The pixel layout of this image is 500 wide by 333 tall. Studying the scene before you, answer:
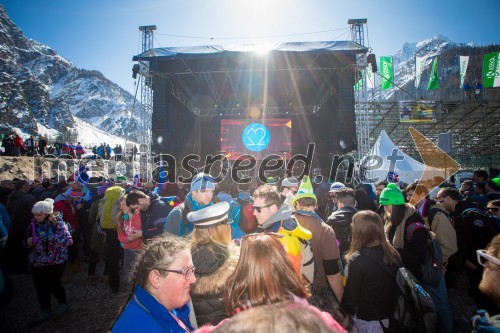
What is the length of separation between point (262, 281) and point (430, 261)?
2005mm

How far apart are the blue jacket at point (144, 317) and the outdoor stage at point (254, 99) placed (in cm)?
935

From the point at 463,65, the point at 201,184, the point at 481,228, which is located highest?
the point at 463,65

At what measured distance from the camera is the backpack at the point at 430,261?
7.82 ft

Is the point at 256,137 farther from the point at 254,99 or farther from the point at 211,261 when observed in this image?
the point at 211,261

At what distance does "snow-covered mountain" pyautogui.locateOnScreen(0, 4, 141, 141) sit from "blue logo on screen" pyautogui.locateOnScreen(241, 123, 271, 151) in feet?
126

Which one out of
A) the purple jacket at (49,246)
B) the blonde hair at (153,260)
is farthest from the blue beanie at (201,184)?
the purple jacket at (49,246)

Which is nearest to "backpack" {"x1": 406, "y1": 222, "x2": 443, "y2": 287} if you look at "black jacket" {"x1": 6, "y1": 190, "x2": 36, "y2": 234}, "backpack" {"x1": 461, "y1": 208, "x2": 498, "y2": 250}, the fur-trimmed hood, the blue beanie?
"backpack" {"x1": 461, "y1": 208, "x2": 498, "y2": 250}

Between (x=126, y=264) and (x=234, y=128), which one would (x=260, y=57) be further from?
(x=126, y=264)

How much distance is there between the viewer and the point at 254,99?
14422 mm

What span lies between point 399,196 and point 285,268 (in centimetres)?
202

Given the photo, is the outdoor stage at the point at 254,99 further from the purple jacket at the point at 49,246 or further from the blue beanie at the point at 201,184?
the blue beanie at the point at 201,184

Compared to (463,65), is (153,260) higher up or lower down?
lower down

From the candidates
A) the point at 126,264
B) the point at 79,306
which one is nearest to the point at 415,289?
→ the point at 126,264

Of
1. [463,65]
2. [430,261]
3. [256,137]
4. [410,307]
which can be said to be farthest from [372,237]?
[463,65]
